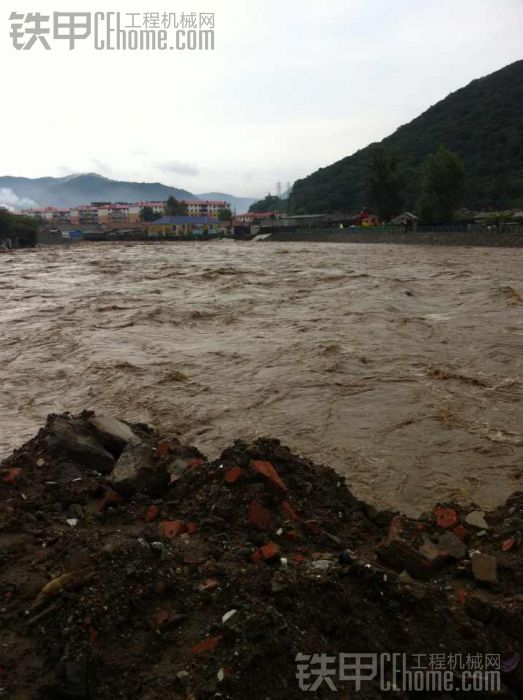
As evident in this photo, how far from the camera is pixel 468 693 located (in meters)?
2.71

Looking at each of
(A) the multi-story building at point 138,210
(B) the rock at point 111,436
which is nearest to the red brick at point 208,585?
(B) the rock at point 111,436

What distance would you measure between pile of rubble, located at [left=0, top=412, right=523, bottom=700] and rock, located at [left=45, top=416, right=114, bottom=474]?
23 centimetres

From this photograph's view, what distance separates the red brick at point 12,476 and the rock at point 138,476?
2.45 feet

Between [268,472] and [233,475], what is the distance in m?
0.28

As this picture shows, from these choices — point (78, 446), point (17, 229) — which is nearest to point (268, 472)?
point (78, 446)

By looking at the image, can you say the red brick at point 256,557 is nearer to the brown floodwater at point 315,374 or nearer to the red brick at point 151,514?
the red brick at point 151,514

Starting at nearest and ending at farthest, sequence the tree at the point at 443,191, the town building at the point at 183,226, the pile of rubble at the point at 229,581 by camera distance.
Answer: the pile of rubble at the point at 229,581, the tree at the point at 443,191, the town building at the point at 183,226

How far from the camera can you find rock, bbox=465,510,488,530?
4.57 meters

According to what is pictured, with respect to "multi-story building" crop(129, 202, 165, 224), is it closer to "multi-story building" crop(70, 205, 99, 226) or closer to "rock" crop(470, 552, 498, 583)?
"multi-story building" crop(70, 205, 99, 226)

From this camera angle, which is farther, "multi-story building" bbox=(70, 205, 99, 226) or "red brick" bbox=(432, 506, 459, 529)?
"multi-story building" bbox=(70, 205, 99, 226)

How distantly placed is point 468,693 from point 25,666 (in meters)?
2.09

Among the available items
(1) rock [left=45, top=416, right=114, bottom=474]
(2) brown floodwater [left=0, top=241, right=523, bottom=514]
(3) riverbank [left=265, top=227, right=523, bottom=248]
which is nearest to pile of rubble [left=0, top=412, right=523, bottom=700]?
(1) rock [left=45, top=416, right=114, bottom=474]

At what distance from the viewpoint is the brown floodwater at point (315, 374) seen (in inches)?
267

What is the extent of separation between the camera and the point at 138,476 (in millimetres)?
4598
